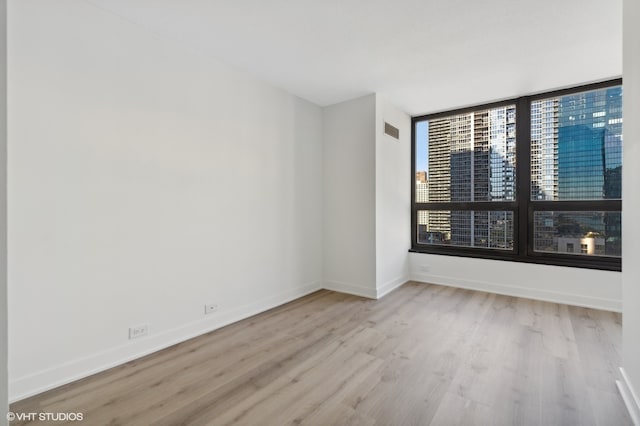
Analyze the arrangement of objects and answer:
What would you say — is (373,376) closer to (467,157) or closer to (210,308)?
(210,308)

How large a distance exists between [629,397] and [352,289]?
2684 mm

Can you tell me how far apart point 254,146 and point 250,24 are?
124 centimetres

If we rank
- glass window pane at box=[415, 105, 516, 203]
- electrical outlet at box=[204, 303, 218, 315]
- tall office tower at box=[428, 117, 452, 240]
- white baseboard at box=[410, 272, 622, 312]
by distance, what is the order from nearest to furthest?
electrical outlet at box=[204, 303, 218, 315] < white baseboard at box=[410, 272, 622, 312] < glass window pane at box=[415, 105, 516, 203] < tall office tower at box=[428, 117, 452, 240]

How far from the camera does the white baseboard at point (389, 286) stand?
153 inches

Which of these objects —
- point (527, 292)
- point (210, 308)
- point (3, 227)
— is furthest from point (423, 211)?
point (3, 227)

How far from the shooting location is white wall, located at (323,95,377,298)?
384cm

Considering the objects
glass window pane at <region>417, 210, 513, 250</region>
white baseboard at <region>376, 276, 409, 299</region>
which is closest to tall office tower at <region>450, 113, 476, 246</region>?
glass window pane at <region>417, 210, 513, 250</region>

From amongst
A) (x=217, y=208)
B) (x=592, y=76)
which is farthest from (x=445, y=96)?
(x=217, y=208)

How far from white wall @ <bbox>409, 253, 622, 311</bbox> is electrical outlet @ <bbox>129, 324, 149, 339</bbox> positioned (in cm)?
376

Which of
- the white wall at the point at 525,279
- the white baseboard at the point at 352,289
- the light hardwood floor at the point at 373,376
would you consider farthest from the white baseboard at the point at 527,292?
the white baseboard at the point at 352,289

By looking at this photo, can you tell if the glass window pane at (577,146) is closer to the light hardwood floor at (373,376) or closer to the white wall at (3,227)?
the light hardwood floor at (373,376)

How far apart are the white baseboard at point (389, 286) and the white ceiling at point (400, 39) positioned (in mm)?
2613

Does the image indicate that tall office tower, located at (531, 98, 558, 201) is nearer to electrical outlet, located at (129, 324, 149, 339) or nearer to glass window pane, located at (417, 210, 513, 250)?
glass window pane, located at (417, 210, 513, 250)

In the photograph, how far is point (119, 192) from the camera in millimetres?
2230
